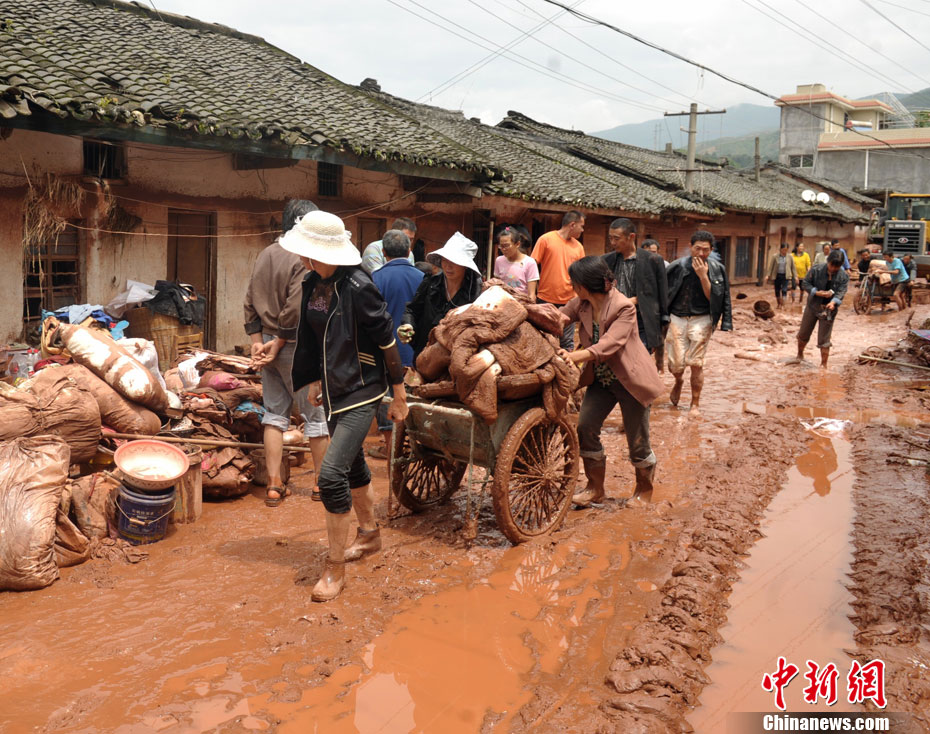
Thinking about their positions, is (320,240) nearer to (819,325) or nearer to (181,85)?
(181,85)

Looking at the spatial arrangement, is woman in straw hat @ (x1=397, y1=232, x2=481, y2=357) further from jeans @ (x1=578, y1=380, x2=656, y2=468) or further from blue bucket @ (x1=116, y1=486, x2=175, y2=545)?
blue bucket @ (x1=116, y1=486, x2=175, y2=545)

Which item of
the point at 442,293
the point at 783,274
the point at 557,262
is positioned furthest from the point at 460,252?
→ the point at 783,274

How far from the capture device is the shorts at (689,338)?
900 cm

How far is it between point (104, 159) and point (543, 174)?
403 inches

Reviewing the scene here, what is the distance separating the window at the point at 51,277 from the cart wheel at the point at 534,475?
5685 mm

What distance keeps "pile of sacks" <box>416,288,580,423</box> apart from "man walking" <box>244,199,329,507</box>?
1086 mm

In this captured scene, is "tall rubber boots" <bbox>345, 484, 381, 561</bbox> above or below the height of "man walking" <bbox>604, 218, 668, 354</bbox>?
below

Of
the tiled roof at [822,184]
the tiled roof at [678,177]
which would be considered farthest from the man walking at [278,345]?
the tiled roof at [822,184]

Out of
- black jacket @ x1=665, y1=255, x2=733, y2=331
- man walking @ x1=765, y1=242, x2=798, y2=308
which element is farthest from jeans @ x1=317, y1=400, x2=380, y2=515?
man walking @ x1=765, y1=242, x2=798, y2=308

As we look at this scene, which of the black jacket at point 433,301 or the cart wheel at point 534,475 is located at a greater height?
the black jacket at point 433,301

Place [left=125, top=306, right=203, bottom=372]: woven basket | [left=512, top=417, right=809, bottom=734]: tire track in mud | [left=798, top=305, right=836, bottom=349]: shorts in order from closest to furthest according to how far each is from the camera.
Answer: [left=512, top=417, right=809, bottom=734]: tire track in mud < [left=125, top=306, right=203, bottom=372]: woven basket < [left=798, top=305, right=836, bottom=349]: shorts

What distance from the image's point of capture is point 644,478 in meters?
6.13

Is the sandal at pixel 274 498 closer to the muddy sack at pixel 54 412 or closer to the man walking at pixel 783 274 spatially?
the muddy sack at pixel 54 412

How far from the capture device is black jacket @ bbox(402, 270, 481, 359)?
5.88 metres
